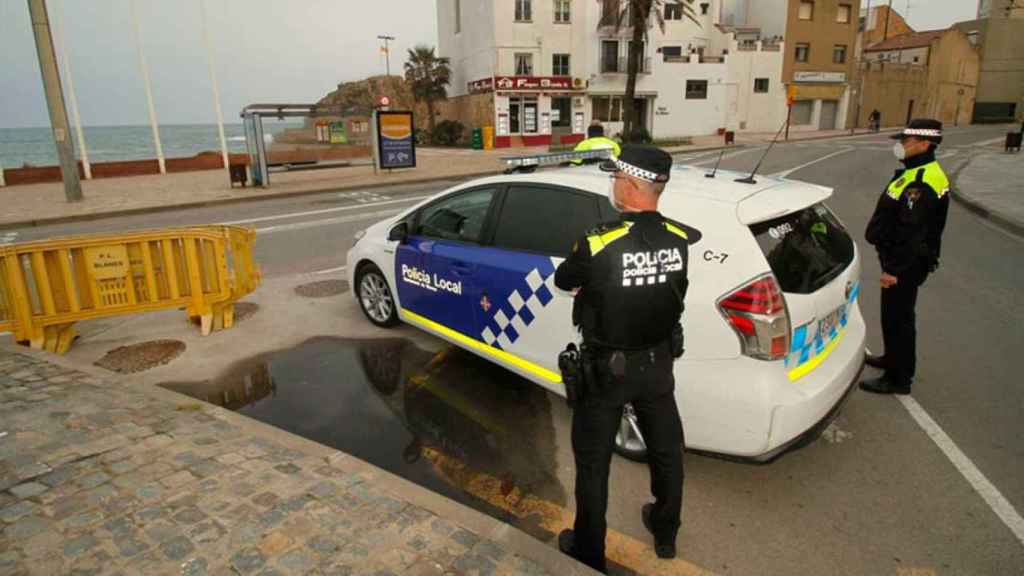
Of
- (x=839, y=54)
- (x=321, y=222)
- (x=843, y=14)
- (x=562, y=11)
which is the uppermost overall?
(x=843, y=14)

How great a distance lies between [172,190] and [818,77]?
49.1m

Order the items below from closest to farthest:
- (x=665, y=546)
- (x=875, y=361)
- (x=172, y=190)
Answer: (x=665, y=546), (x=875, y=361), (x=172, y=190)

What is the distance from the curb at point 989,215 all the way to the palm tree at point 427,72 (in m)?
34.6

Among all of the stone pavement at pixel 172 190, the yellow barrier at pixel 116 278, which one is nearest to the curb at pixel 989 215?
the stone pavement at pixel 172 190

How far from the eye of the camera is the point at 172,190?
18.2 metres

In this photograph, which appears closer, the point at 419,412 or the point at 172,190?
the point at 419,412

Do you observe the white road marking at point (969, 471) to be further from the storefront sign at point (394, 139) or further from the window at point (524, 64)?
the window at point (524, 64)

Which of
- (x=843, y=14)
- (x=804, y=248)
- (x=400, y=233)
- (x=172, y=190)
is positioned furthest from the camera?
(x=843, y=14)

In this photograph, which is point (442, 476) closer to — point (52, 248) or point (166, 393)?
point (166, 393)

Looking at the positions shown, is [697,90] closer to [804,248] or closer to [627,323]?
[804,248]

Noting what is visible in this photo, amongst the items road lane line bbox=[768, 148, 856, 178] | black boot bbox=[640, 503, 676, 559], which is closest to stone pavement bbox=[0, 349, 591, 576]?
black boot bbox=[640, 503, 676, 559]

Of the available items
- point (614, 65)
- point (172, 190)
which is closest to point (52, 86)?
point (172, 190)

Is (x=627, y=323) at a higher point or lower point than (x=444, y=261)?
higher

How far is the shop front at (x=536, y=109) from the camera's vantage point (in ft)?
124
